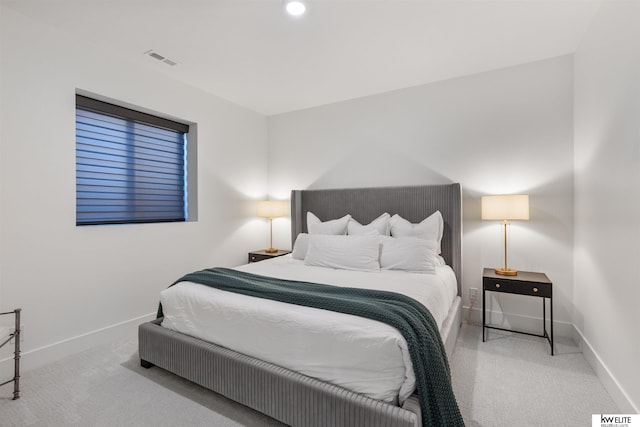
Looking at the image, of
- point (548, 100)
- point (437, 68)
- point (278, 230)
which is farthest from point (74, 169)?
point (548, 100)

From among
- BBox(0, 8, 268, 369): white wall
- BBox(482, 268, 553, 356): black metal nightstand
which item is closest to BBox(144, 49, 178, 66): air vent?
BBox(0, 8, 268, 369): white wall

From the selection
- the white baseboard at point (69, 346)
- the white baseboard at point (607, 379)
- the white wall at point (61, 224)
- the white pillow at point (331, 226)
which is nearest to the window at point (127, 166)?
the white wall at point (61, 224)

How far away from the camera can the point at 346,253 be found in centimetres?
279

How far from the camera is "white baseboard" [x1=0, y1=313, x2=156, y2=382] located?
2158mm

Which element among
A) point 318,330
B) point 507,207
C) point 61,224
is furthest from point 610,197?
point 61,224

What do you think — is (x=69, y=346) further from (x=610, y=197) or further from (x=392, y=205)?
(x=610, y=197)

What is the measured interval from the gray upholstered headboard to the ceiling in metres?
1.25

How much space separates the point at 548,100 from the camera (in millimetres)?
2812

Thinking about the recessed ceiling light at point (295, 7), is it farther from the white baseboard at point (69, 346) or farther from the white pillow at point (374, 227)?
the white baseboard at point (69, 346)

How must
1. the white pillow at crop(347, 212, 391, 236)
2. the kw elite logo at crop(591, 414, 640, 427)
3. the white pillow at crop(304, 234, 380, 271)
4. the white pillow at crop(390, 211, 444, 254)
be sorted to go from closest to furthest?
the kw elite logo at crop(591, 414, 640, 427), the white pillow at crop(304, 234, 380, 271), the white pillow at crop(390, 211, 444, 254), the white pillow at crop(347, 212, 391, 236)

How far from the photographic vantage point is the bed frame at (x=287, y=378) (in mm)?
1367

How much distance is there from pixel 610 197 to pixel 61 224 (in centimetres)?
404

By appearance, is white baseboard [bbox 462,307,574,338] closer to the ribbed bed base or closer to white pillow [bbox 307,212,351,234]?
white pillow [bbox 307,212,351,234]

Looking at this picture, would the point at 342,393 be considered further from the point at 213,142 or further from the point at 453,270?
the point at 213,142
